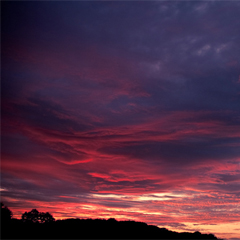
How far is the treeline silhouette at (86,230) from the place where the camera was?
1732 inches

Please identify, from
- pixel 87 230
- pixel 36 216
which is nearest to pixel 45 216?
pixel 36 216

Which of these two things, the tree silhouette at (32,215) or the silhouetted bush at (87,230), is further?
the tree silhouette at (32,215)

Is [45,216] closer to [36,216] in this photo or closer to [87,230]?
[36,216]

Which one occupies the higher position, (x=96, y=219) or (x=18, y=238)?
(x=96, y=219)

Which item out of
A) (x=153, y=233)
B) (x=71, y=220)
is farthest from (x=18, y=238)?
(x=153, y=233)

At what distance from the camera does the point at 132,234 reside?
166 ft

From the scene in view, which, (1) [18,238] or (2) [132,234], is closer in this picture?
(1) [18,238]

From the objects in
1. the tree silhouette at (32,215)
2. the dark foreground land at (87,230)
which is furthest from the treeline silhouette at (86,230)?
the tree silhouette at (32,215)

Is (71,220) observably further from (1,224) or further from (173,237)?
(173,237)

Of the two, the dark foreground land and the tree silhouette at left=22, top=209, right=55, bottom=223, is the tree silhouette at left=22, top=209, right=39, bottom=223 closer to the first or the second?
the tree silhouette at left=22, top=209, right=55, bottom=223

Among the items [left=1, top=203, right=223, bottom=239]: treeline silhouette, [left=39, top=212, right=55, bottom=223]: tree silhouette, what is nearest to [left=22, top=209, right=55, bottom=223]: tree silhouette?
[left=39, top=212, right=55, bottom=223]: tree silhouette

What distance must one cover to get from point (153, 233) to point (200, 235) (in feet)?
33.9

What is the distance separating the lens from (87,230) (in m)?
48.1

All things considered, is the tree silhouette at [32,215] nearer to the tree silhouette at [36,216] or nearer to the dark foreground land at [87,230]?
the tree silhouette at [36,216]
